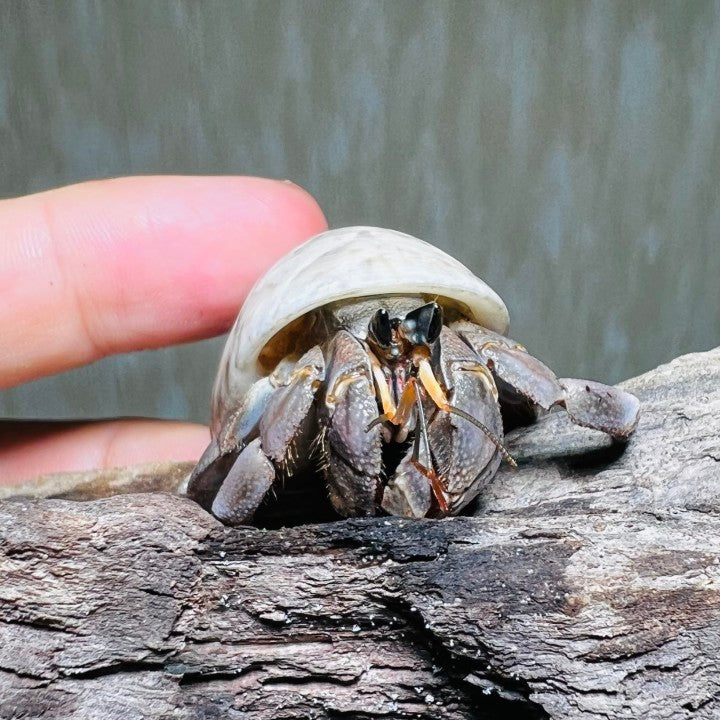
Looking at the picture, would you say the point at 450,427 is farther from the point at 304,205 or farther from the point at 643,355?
the point at 643,355

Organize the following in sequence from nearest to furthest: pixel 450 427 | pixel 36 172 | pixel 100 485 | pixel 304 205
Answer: pixel 450 427
pixel 100 485
pixel 304 205
pixel 36 172

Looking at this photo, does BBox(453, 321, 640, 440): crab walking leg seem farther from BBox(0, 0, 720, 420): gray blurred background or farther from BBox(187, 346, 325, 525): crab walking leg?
BBox(0, 0, 720, 420): gray blurred background

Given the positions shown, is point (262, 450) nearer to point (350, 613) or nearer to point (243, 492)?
point (243, 492)

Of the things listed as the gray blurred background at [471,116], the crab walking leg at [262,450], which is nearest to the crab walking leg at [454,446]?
the crab walking leg at [262,450]

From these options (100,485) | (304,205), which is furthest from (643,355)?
(100,485)

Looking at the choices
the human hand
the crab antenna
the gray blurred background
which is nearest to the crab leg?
the crab antenna

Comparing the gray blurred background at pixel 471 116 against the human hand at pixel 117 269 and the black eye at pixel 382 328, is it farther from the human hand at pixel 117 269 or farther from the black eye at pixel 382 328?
the black eye at pixel 382 328
